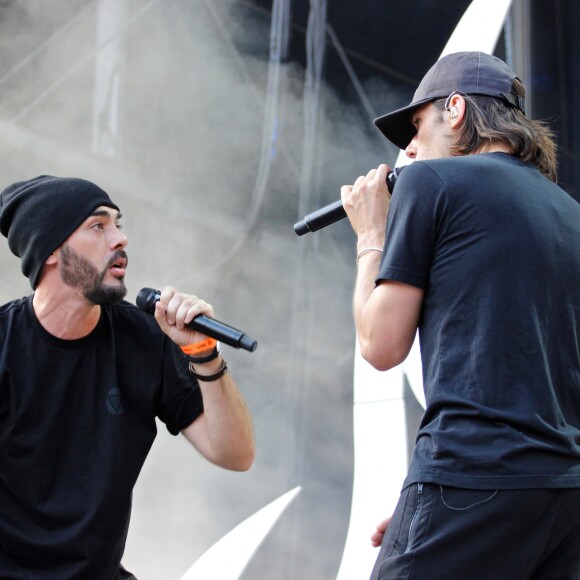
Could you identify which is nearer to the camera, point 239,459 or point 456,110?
point 456,110

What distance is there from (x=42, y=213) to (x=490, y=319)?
1.10 metres

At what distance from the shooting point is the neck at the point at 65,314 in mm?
1906

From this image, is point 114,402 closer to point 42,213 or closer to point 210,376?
point 210,376

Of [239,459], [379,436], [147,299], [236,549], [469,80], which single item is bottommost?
[236,549]

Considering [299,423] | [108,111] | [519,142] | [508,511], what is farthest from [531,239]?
[108,111]

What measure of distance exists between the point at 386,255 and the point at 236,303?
1.49 metres

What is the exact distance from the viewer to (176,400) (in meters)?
1.93

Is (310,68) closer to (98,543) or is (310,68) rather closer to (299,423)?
(299,423)

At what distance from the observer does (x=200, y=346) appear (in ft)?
5.82

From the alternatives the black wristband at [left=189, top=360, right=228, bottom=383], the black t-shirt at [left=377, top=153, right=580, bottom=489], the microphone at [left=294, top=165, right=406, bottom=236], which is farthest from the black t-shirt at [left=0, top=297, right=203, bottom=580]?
the black t-shirt at [left=377, top=153, right=580, bottom=489]

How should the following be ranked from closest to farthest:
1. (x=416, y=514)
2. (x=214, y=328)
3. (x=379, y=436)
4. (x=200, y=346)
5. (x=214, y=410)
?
(x=416, y=514)
(x=214, y=328)
(x=200, y=346)
(x=214, y=410)
(x=379, y=436)

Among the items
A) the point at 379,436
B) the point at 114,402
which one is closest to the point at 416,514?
the point at 114,402

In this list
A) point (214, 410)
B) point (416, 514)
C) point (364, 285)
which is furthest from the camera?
point (214, 410)

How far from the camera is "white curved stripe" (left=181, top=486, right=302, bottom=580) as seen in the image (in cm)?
271
